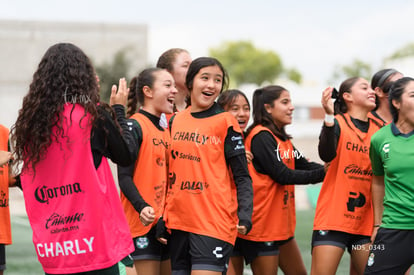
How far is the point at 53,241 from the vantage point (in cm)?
414

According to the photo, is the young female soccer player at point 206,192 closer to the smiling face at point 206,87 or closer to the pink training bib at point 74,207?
the smiling face at point 206,87

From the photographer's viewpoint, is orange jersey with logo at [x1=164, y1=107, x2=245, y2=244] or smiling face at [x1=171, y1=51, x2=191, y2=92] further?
smiling face at [x1=171, y1=51, x2=191, y2=92]

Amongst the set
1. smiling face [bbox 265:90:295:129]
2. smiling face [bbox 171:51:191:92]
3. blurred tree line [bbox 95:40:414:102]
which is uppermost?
smiling face [bbox 171:51:191:92]

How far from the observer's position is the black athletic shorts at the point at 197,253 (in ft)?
16.6

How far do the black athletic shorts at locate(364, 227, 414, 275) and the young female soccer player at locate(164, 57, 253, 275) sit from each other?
40.1 inches

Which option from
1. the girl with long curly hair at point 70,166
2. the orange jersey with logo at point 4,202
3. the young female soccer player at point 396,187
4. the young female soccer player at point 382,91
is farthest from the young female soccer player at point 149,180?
the young female soccer player at point 382,91

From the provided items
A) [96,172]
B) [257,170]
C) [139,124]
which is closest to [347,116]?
[257,170]

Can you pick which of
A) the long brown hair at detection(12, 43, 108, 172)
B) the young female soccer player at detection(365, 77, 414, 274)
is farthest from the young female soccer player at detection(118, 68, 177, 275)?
the young female soccer player at detection(365, 77, 414, 274)

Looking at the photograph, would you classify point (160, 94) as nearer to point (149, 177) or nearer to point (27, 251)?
point (149, 177)

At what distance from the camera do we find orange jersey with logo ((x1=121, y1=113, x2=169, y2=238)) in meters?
5.68

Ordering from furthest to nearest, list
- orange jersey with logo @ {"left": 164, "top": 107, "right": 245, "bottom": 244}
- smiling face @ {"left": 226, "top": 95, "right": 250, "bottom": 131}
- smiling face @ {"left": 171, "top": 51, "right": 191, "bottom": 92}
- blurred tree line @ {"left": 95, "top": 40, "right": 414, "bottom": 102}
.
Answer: blurred tree line @ {"left": 95, "top": 40, "right": 414, "bottom": 102} < smiling face @ {"left": 226, "top": 95, "right": 250, "bottom": 131} < smiling face @ {"left": 171, "top": 51, "right": 191, "bottom": 92} < orange jersey with logo @ {"left": 164, "top": 107, "right": 245, "bottom": 244}

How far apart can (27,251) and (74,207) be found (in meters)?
8.49

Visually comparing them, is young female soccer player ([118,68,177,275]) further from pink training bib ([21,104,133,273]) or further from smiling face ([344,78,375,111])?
smiling face ([344,78,375,111])

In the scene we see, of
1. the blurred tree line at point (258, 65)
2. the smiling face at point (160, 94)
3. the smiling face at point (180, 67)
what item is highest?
the smiling face at point (180, 67)
